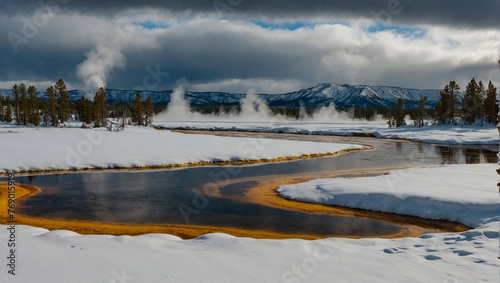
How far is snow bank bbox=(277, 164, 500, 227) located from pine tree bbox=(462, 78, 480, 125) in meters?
71.8

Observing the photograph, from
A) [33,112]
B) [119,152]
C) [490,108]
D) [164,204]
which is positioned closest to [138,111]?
[33,112]

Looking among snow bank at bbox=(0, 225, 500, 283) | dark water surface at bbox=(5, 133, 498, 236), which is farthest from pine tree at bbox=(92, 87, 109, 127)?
snow bank at bbox=(0, 225, 500, 283)

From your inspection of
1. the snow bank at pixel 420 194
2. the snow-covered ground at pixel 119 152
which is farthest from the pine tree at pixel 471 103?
the snow bank at pixel 420 194

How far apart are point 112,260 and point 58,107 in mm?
92134

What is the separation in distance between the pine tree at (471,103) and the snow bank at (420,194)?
7177 cm

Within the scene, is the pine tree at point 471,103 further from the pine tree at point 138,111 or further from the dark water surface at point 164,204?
the pine tree at point 138,111

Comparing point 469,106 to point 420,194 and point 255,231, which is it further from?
point 255,231

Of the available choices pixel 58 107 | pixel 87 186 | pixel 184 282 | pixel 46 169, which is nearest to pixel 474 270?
pixel 184 282

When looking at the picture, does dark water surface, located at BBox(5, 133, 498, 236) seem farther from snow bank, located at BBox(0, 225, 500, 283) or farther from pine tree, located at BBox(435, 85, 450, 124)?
pine tree, located at BBox(435, 85, 450, 124)

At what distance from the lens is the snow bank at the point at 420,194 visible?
1544 centimetres

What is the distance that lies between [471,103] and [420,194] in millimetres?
81702

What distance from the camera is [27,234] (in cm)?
1070

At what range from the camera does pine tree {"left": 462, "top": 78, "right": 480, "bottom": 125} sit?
85.7 m

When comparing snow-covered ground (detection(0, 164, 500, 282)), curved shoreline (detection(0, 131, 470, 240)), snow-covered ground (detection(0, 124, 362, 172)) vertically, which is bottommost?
curved shoreline (detection(0, 131, 470, 240))
